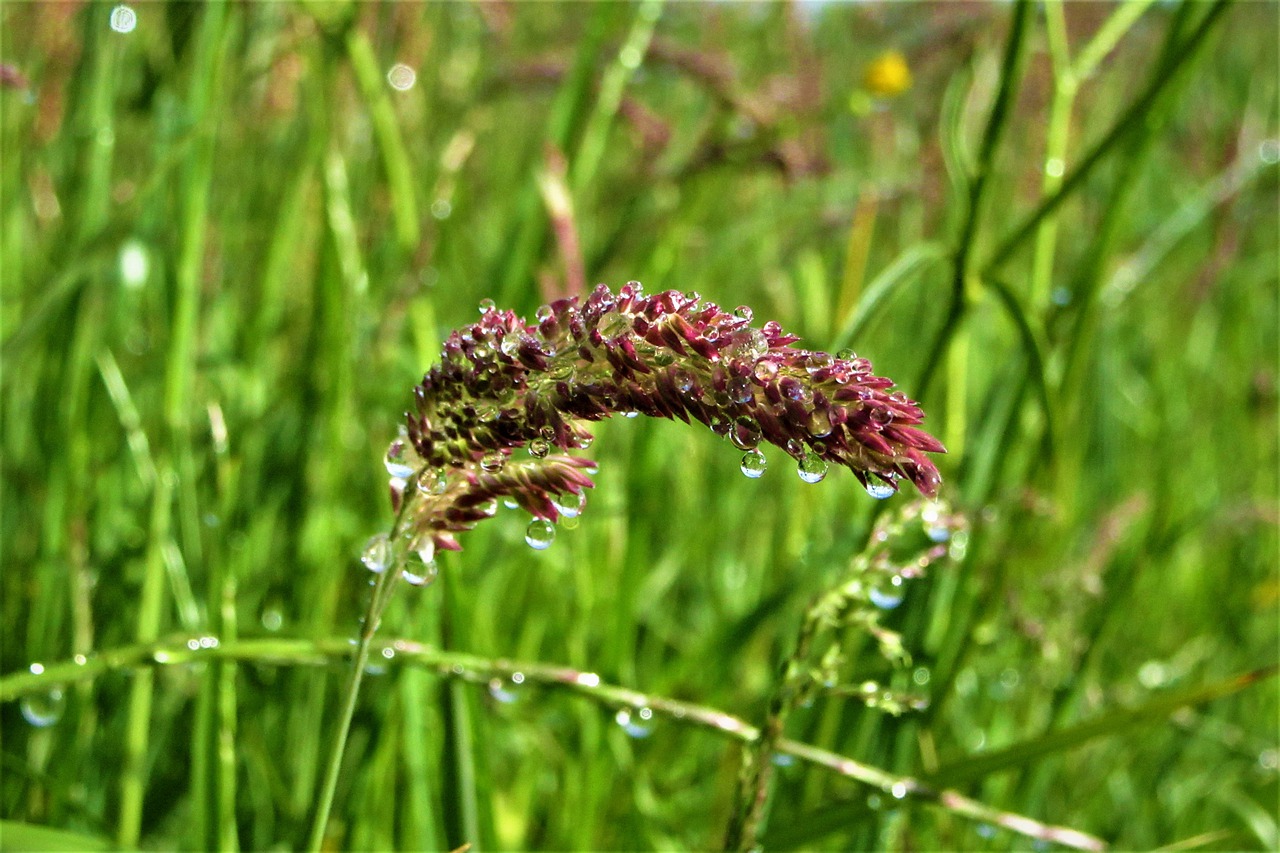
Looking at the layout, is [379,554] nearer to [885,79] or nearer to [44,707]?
[44,707]

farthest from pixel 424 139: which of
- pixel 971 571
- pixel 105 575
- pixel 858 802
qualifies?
pixel 858 802

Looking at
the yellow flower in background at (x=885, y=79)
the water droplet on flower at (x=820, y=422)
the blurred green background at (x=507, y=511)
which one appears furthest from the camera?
the yellow flower in background at (x=885, y=79)

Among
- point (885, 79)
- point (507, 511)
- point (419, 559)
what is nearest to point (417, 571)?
point (419, 559)

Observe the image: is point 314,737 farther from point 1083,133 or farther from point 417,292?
point 1083,133

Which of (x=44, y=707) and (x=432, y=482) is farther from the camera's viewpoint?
(x=44, y=707)

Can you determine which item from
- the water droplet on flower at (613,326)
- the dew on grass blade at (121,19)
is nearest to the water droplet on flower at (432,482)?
the water droplet on flower at (613,326)

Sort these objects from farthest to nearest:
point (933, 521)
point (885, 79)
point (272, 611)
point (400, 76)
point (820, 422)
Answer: point (885, 79) → point (400, 76) → point (272, 611) → point (933, 521) → point (820, 422)

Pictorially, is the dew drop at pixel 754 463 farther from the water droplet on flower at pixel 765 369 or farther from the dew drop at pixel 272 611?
the dew drop at pixel 272 611

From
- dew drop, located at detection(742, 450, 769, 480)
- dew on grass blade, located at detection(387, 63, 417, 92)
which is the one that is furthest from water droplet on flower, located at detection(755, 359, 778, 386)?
dew on grass blade, located at detection(387, 63, 417, 92)

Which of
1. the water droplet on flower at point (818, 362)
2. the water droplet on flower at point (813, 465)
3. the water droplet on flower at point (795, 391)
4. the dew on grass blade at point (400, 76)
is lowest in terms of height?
the water droplet on flower at point (813, 465)
